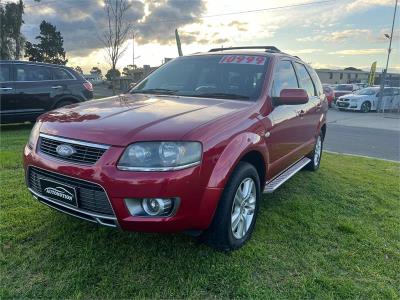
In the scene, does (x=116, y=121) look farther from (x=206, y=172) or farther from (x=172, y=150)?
(x=206, y=172)

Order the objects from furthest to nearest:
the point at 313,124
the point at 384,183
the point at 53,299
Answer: the point at 384,183
the point at 313,124
the point at 53,299

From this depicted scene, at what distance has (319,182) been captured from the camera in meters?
5.32

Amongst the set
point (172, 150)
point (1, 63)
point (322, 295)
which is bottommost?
point (322, 295)

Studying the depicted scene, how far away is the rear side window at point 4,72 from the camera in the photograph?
8172 mm

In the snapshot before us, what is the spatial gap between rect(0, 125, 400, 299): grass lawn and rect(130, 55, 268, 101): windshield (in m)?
1.37

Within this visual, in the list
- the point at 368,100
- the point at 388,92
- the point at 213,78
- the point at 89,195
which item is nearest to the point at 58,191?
the point at 89,195

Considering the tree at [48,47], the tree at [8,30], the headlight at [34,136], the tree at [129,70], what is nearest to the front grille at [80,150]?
the headlight at [34,136]

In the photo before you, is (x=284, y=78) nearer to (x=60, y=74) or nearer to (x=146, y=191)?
(x=146, y=191)

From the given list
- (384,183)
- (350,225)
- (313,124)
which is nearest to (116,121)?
(350,225)

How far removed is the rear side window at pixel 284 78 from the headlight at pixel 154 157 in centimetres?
164

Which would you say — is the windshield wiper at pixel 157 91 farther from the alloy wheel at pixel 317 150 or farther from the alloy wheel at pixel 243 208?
the alloy wheel at pixel 317 150

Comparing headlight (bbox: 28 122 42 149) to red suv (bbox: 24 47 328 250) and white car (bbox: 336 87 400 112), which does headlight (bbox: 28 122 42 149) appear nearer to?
red suv (bbox: 24 47 328 250)

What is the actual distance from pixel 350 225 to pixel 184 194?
2155 millimetres

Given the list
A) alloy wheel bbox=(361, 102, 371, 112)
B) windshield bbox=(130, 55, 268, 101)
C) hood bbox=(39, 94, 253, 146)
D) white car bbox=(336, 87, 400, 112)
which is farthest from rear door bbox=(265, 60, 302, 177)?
alloy wheel bbox=(361, 102, 371, 112)
